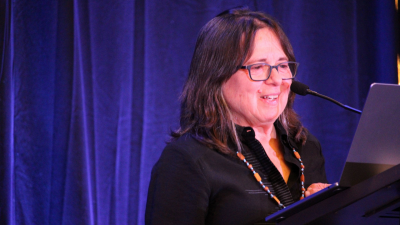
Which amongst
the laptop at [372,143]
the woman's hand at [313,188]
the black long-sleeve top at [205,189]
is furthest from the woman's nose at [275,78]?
the laptop at [372,143]

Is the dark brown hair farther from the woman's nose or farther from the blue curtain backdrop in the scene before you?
the blue curtain backdrop

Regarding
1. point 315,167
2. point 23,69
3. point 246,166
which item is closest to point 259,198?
point 246,166

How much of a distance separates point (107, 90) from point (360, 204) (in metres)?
1.40

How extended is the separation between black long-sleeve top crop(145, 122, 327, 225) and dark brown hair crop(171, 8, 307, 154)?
0.05m

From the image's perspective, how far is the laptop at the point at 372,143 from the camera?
0.72 m

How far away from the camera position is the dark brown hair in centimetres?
120

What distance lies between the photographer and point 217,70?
1.22 metres

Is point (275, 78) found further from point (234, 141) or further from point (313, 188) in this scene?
point (313, 188)

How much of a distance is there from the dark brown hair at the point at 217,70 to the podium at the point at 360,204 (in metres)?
0.47

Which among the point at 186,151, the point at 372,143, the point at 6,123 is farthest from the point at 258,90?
the point at 6,123

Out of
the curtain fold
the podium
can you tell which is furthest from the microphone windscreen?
the curtain fold

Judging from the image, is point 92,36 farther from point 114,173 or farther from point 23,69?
point 114,173

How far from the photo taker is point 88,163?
181 centimetres

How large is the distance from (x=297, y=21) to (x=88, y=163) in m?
1.31
